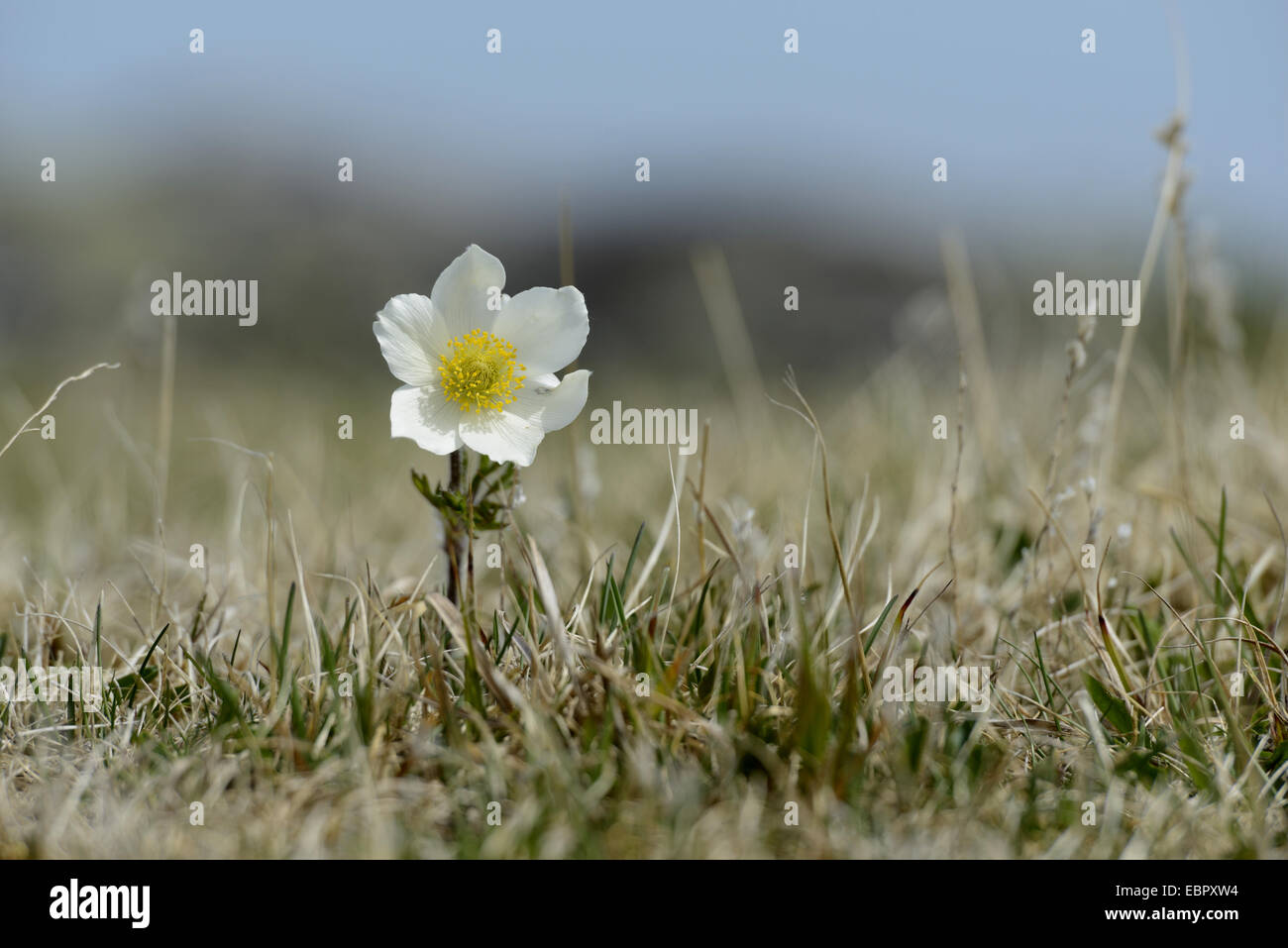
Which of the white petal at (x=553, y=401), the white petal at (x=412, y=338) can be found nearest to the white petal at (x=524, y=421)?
the white petal at (x=553, y=401)

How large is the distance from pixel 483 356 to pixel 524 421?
0.15 metres

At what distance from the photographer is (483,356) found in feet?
6.33

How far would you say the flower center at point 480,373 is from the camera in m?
1.91

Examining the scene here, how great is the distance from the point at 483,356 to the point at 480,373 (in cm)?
4

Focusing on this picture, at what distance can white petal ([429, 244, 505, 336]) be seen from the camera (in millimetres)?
1910

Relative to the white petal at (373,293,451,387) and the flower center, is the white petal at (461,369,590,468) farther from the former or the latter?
the white petal at (373,293,451,387)

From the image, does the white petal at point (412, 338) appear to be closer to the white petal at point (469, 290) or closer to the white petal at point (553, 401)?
the white petal at point (469, 290)

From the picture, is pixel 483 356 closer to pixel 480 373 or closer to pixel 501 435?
pixel 480 373

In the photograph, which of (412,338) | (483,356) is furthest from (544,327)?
(412,338)

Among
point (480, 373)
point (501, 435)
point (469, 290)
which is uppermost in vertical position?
point (469, 290)

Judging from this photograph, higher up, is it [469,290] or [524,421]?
[469,290]
